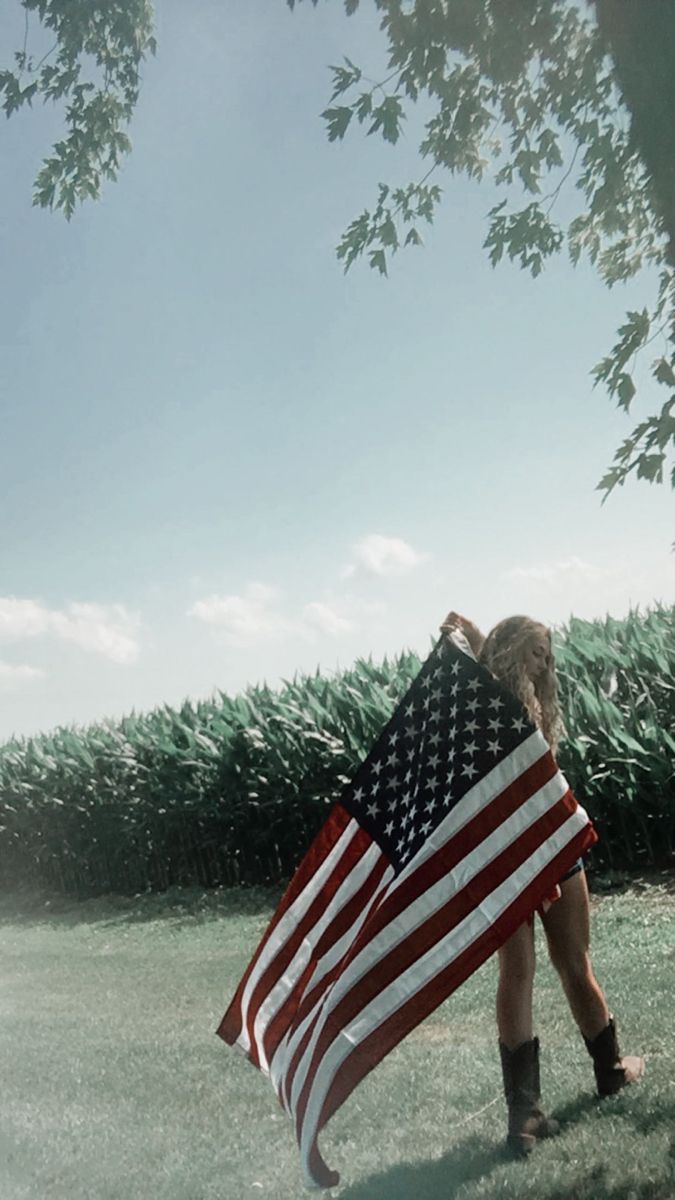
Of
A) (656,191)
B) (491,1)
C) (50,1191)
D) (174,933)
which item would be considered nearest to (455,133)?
(491,1)

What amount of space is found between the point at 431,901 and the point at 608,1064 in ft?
4.21

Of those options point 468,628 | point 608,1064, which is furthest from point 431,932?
point 468,628

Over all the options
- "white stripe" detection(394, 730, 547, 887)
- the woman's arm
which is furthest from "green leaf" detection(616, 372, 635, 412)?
"white stripe" detection(394, 730, 547, 887)

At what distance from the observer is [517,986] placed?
449 centimetres

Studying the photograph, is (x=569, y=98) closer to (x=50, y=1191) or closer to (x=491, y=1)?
(x=491, y=1)

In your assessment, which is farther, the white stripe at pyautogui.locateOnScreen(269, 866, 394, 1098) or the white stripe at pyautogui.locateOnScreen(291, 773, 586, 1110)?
the white stripe at pyautogui.locateOnScreen(269, 866, 394, 1098)

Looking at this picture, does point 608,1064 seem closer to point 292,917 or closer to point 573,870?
point 573,870

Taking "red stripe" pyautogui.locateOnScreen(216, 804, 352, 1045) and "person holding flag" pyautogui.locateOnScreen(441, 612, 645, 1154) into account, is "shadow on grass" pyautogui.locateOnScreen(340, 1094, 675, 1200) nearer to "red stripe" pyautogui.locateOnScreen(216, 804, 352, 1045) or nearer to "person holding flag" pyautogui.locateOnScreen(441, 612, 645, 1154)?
"person holding flag" pyautogui.locateOnScreen(441, 612, 645, 1154)

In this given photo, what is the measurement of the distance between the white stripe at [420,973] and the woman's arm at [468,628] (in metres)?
1.05

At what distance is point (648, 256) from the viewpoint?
32.1 feet

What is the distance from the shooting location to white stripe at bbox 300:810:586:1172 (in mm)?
4000

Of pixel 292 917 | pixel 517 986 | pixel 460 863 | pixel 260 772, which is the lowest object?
pixel 517 986

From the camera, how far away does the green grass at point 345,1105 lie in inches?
170

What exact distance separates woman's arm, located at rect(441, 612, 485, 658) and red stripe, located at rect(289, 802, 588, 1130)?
3.26 ft
